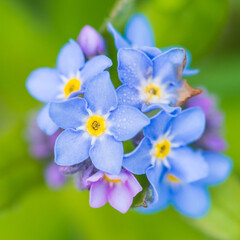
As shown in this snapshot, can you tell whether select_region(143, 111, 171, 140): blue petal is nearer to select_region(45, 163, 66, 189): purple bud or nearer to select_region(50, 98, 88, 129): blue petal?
select_region(50, 98, 88, 129): blue petal

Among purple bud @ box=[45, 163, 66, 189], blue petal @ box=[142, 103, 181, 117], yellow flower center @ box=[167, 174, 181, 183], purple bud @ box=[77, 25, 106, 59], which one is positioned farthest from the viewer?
purple bud @ box=[45, 163, 66, 189]

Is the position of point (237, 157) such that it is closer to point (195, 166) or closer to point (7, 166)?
point (195, 166)

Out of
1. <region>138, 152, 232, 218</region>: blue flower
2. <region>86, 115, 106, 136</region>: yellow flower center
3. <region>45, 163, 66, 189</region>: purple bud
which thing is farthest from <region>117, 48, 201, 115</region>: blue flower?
<region>45, 163, 66, 189</region>: purple bud

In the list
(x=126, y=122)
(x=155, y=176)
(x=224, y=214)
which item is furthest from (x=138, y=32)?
(x=224, y=214)

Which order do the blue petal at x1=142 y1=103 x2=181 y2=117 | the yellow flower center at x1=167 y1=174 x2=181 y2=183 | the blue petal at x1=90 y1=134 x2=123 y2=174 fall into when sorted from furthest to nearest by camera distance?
the yellow flower center at x1=167 y1=174 x2=181 y2=183 < the blue petal at x1=142 y1=103 x2=181 y2=117 < the blue petal at x1=90 y1=134 x2=123 y2=174

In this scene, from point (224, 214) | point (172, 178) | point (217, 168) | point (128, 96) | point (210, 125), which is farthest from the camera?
point (224, 214)

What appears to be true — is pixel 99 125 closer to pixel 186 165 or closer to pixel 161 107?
pixel 161 107

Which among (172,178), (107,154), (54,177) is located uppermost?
(107,154)
